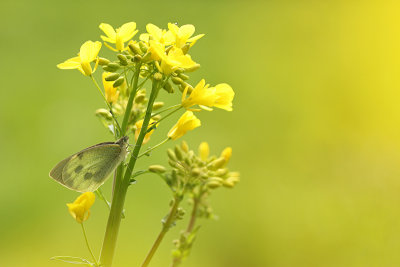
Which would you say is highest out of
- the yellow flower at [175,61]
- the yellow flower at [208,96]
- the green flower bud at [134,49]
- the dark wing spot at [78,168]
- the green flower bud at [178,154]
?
the green flower bud at [134,49]

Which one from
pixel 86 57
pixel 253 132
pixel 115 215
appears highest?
pixel 253 132

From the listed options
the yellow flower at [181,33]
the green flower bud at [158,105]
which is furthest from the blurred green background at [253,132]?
the yellow flower at [181,33]

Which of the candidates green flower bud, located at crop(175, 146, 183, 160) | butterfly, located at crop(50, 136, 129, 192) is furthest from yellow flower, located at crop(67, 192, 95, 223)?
green flower bud, located at crop(175, 146, 183, 160)

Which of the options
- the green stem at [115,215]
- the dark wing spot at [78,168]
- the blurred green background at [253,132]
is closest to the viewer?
the green stem at [115,215]

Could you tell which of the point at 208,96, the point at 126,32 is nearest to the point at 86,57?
the point at 126,32

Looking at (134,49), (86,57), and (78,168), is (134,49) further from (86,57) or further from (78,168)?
(78,168)

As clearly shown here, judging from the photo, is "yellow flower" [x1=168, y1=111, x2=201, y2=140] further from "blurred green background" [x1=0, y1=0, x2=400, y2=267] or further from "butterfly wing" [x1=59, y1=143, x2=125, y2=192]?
"blurred green background" [x1=0, y1=0, x2=400, y2=267]

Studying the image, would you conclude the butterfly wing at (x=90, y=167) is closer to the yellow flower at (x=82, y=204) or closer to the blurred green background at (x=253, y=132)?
the yellow flower at (x=82, y=204)

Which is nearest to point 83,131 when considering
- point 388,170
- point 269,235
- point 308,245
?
point 269,235
